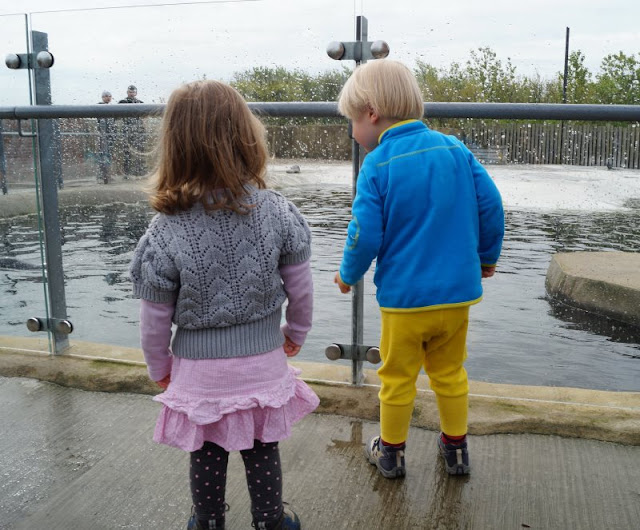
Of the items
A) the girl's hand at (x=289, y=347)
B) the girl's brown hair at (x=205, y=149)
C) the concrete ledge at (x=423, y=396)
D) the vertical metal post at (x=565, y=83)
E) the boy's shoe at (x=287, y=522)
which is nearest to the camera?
the girl's brown hair at (x=205, y=149)

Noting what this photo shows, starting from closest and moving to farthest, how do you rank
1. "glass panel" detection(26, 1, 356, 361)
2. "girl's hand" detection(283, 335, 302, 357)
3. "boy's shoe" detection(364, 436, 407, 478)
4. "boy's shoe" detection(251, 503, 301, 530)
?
"boy's shoe" detection(251, 503, 301, 530)
"girl's hand" detection(283, 335, 302, 357)
"boy's shoe" detection(364, 436, 407, 478)
"glass panel" detection(26, 1, 356, 361)

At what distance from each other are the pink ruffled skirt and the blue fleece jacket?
44 centimetres

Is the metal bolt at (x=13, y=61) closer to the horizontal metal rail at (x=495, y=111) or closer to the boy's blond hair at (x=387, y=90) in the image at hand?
the horizontal metal rail at (x=495, y=111)

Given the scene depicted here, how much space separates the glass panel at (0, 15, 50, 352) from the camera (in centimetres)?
315

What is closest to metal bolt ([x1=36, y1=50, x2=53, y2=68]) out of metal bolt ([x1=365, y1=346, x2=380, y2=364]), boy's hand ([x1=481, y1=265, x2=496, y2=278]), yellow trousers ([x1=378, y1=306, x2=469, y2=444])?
metal bolt ([x1=365, y1=346, x2=380, y2=364])

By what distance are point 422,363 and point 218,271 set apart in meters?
0.79

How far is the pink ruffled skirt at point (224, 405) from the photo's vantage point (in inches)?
69.6

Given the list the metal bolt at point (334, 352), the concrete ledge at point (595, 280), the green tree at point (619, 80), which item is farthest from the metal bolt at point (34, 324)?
the green tree at point (619, 80)

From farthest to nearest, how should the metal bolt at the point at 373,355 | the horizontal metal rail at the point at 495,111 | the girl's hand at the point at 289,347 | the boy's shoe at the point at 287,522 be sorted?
1. the metal bolt at the point at 373,355
2. the horizontal metal rail at the point at 495,111
3. the girl's hand at the point at 289,347
4. the boy's shoe at the point at 287,522

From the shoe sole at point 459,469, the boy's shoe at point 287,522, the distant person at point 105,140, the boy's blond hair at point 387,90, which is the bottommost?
the shoe sole at point 459,469

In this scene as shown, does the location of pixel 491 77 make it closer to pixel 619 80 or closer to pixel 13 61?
pixel 619 80

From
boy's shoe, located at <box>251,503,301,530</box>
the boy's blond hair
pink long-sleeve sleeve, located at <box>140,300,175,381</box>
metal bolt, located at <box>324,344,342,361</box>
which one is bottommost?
boy's shoe, located at <box>251,503,301,530</box>

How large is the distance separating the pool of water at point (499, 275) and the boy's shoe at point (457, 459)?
0.68m

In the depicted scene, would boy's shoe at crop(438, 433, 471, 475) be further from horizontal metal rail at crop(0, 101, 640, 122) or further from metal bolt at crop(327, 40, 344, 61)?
metal bolt at crop(327, 40, 344, 61)
